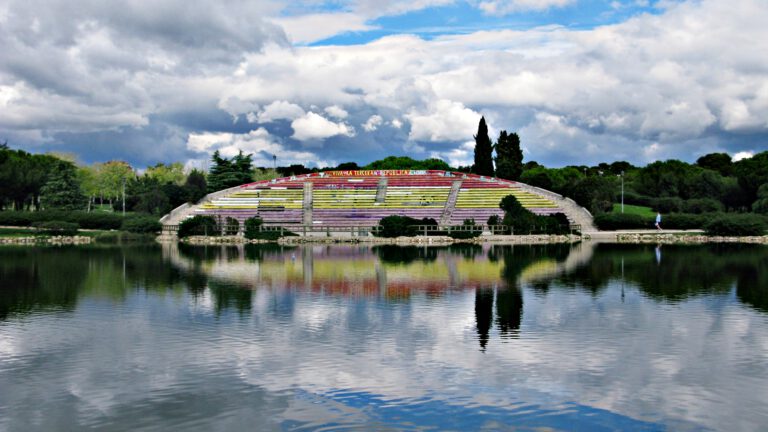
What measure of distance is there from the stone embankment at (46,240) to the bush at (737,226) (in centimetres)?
9014

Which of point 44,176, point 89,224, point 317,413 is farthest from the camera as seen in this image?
point 44,176

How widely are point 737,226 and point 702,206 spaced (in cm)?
2988

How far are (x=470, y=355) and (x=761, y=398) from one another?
9414mm

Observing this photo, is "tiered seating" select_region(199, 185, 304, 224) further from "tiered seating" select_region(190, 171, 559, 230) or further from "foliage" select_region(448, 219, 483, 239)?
"foliage" select_region(448, 219, 483, 239)

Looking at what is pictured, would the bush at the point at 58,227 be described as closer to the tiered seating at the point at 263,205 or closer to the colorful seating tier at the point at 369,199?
the colorful seating tier at the point at 369,199

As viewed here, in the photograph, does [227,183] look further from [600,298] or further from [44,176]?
[600,298]

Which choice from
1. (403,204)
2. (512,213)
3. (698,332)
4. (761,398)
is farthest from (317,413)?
(403,204)

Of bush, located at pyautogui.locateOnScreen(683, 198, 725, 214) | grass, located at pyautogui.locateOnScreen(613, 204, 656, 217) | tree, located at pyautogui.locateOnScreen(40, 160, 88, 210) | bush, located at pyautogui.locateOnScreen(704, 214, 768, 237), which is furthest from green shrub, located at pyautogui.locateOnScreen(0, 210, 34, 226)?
bush, located at pyautogui.locateOnScreen(683, 198, 725, 214)

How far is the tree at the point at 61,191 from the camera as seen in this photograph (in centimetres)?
12888

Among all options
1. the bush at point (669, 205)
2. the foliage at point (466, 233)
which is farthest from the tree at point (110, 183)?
the bush at point (669, 205)

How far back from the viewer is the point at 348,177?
472ft

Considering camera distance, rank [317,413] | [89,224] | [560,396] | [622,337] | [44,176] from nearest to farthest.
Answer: [317,413] → [560,396] → [622,337] → [89,224] → [44,176]

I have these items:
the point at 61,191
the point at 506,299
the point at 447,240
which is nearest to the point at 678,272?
the point at 506,299

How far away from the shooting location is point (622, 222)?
11469 cm
